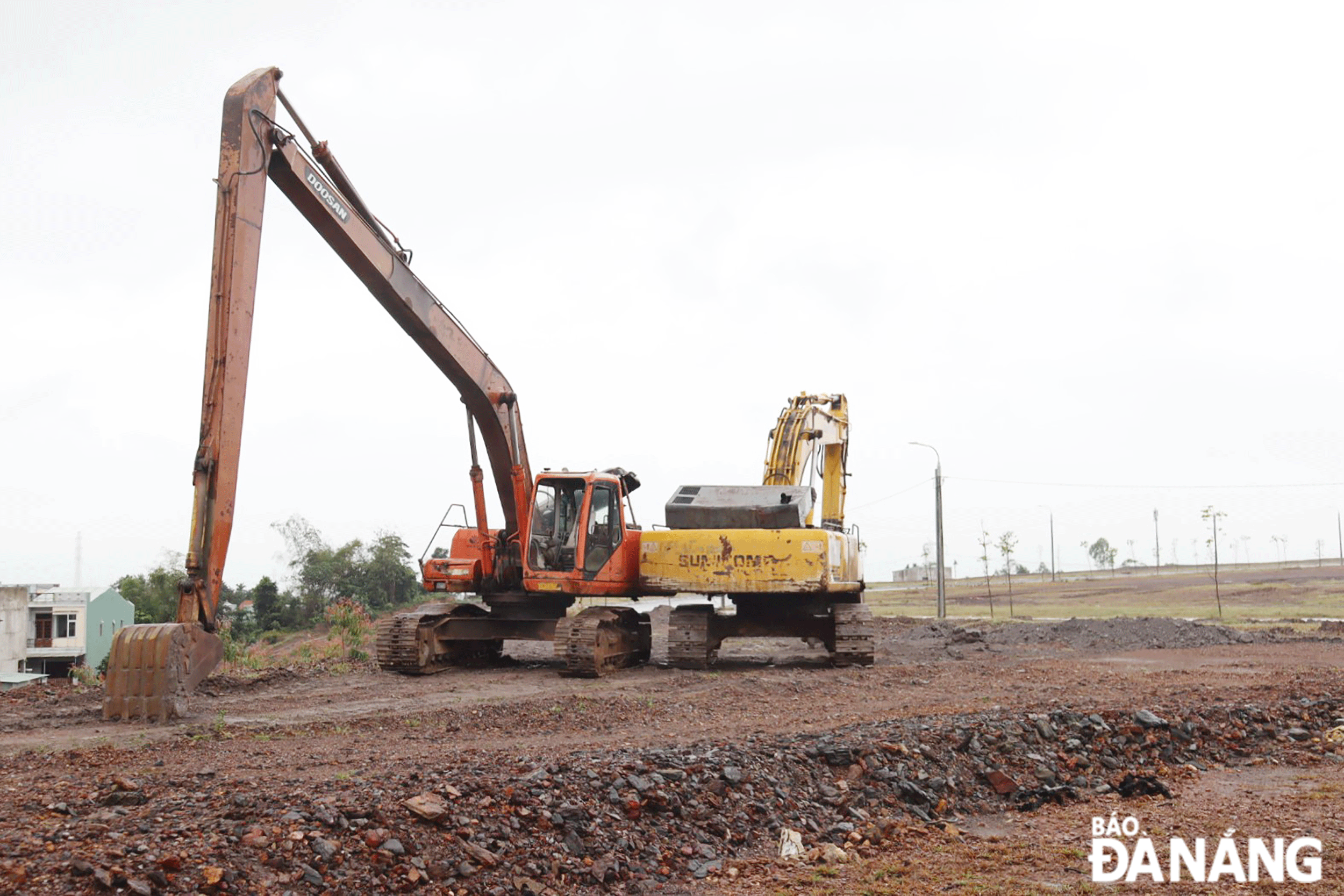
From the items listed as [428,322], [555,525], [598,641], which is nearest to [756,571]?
[598,641]

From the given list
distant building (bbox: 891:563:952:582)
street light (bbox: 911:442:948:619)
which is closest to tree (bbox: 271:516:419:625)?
street light (bbox: 911:442:948:619)

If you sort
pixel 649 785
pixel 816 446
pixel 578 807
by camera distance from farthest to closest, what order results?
pixel 816 446 < pixel 649 785 < pixel 578 807

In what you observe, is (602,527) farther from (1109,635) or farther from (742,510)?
(1109,635)

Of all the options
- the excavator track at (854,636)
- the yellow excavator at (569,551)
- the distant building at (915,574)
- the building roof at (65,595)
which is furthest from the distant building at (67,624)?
the distant building at (915,574)

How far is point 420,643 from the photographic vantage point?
16453mm

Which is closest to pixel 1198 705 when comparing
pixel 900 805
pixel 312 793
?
pixel 900 805

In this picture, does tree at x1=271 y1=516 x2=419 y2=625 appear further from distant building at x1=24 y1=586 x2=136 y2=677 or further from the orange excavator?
the orange excavator

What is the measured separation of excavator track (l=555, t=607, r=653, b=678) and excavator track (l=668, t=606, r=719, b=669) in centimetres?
75

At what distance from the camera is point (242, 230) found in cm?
1172

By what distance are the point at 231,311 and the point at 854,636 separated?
10.8m

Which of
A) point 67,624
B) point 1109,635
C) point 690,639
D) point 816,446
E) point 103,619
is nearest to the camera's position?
point 690,639

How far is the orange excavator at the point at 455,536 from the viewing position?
34.9 feet

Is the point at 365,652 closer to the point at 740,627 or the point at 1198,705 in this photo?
the point at 740,627

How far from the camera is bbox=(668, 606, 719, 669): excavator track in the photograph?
17344 millimetres
